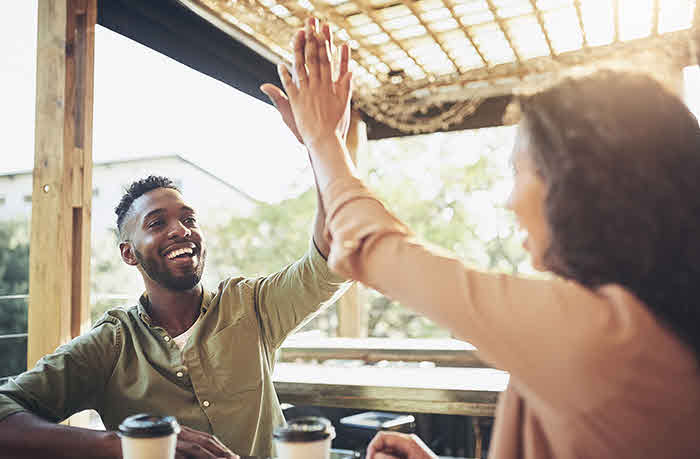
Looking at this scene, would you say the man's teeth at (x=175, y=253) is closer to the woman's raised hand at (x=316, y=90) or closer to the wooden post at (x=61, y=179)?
the wooden post at (x=61, y=179)

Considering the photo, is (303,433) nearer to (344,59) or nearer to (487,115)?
(344,59)

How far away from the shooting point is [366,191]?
2.67 feet

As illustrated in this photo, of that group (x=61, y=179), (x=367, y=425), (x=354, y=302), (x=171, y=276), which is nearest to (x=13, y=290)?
(x=61, y=179)

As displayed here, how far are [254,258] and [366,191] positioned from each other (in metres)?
9.35

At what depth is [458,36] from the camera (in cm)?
394

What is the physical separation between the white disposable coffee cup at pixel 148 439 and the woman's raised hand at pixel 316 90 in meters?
0.55

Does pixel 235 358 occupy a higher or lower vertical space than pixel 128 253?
lower

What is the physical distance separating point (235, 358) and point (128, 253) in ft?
2.00

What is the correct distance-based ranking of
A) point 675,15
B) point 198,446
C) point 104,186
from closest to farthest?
point 198,446
point 104,186
point 675,15

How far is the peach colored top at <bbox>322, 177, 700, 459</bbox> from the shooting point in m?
0.63

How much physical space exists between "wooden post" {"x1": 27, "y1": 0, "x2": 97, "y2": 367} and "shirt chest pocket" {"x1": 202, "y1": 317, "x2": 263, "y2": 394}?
0.69 meters

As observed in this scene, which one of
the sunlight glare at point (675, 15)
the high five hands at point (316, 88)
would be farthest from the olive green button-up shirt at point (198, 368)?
the sunlight glare at point (675, 15)

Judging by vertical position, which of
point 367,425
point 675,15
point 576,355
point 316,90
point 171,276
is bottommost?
point 367,425

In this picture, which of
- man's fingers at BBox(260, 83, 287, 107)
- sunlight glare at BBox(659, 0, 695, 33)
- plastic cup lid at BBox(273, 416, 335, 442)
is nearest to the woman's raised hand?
man's fingers at BBox(260, 83, 287, 107)
